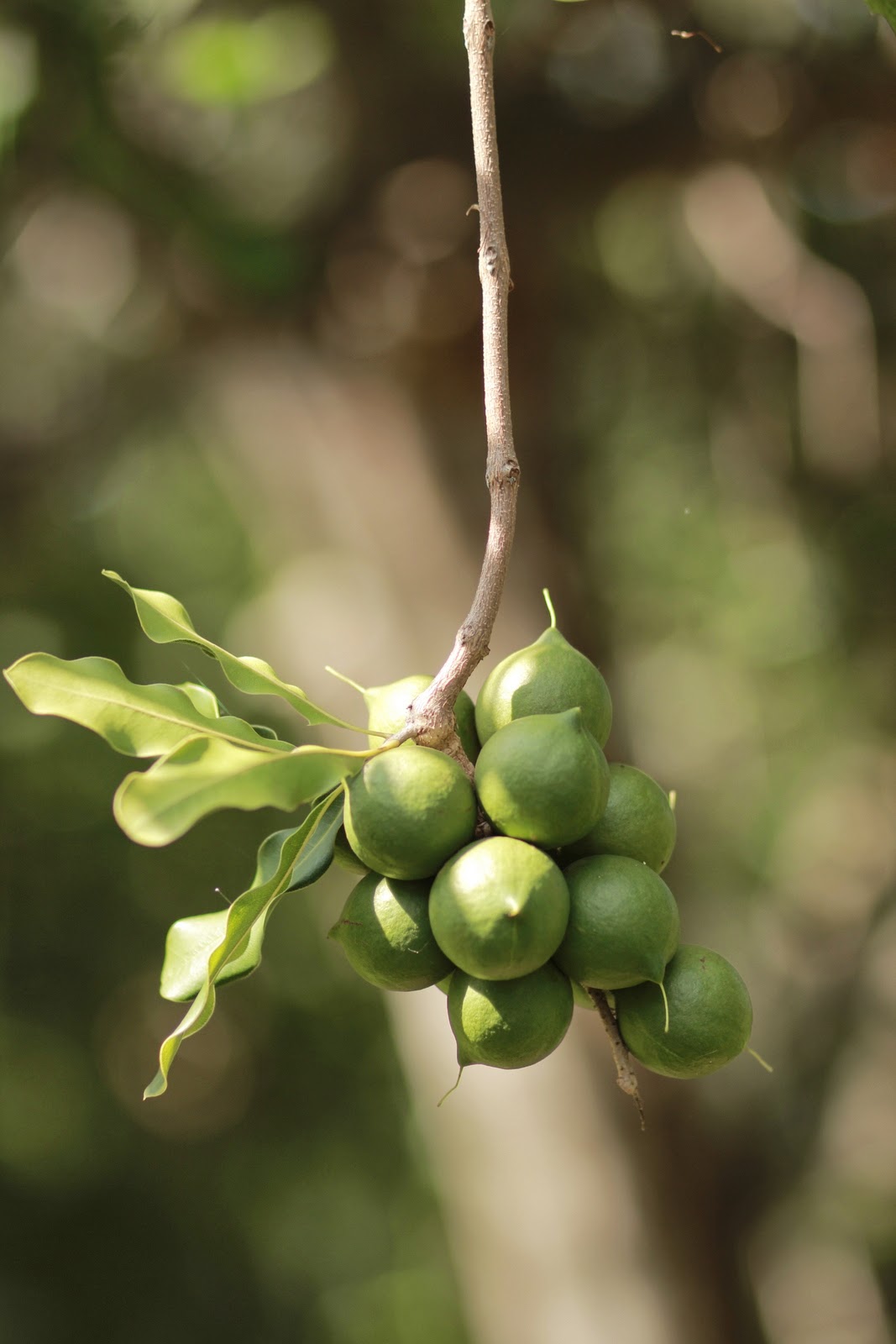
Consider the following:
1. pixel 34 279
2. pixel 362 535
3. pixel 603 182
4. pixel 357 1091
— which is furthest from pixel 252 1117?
pixel 603 182

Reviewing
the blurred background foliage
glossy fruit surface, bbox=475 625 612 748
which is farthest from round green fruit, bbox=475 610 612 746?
the blurred background foliage

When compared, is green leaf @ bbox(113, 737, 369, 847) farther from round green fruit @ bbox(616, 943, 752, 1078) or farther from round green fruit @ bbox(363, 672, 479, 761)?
round green fruit @ bbox(616, 943, 752, 1078)

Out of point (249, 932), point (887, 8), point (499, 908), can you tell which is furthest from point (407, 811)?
point (887, 8)

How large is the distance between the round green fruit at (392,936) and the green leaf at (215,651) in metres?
0.18

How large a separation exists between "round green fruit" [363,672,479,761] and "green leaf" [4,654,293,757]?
0.14 metres

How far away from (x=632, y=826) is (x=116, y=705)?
1.61 feet

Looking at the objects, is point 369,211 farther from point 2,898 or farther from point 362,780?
point 2,898

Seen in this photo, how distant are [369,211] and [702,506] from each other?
2.21 meters

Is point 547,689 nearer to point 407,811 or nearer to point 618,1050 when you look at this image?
point 407,811

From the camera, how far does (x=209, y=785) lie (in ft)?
2.60

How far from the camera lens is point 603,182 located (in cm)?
354

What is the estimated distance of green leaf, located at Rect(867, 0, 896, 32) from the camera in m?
1.17

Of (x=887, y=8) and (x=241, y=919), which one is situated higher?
(x=887, y=8)

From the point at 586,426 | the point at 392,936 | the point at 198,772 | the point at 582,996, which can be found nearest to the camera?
the point at 198,772
